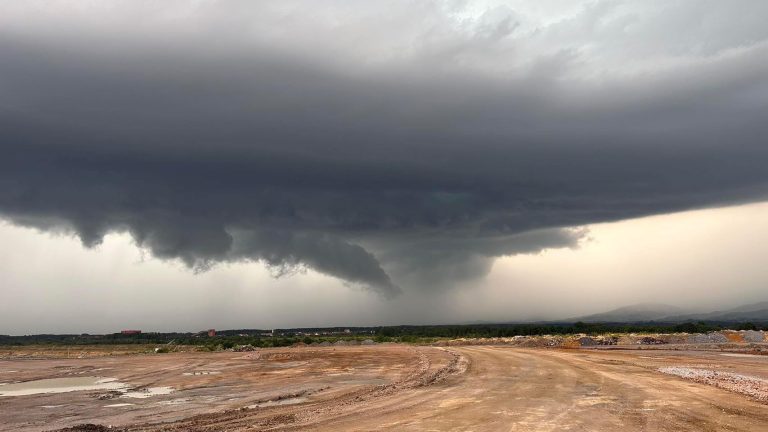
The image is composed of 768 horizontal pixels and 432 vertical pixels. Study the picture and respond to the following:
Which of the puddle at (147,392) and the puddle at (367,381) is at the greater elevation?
the puddle at (367,381)

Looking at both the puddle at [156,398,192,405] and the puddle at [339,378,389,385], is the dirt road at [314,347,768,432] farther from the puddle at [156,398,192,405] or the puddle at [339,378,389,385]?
the puddle at [156,398,192,405]

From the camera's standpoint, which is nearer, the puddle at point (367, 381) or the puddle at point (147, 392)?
the puddle at point (147, 392)

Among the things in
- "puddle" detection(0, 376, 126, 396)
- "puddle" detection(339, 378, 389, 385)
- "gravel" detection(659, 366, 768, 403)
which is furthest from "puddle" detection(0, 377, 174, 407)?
"gravel" detection(659, 366, 768, 403)

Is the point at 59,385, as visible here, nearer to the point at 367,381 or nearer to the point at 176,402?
the point at 176,402

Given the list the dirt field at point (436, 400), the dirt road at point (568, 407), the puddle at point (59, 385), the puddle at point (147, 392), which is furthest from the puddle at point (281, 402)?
the puddle at point (59, 385)

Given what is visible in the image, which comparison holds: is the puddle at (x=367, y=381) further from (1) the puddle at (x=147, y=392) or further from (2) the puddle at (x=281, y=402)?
(1) the puddle at (x=147, y=392)
